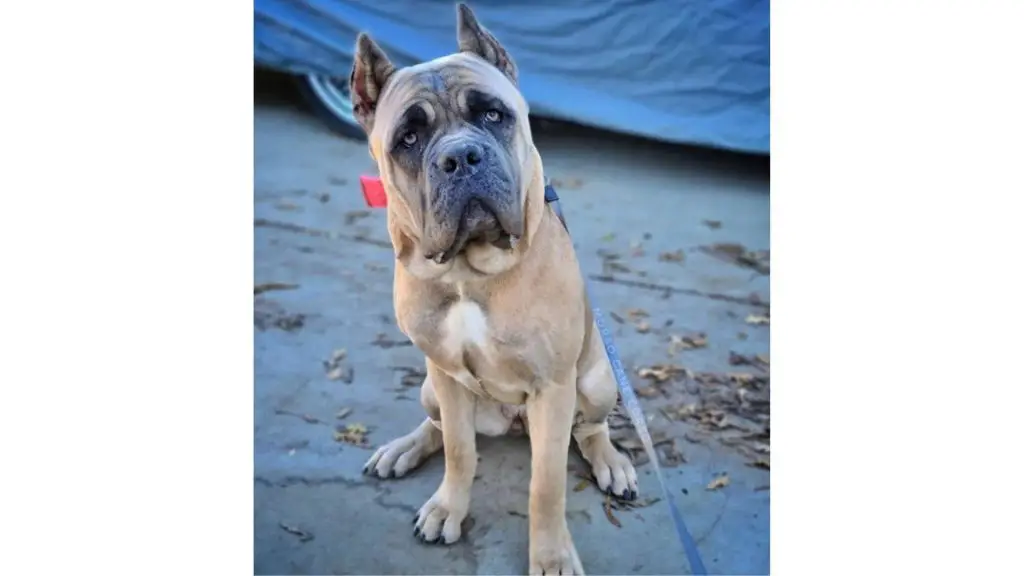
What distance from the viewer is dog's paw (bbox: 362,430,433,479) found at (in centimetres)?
236

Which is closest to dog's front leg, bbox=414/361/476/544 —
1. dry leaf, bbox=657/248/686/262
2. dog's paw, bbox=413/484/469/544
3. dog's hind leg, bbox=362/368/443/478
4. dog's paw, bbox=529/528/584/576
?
dog's paw, bbox=413/484/469/544

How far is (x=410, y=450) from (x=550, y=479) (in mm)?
474

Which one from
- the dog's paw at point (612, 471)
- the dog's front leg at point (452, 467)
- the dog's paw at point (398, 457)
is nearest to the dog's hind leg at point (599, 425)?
the dog's paw at point (612, 471)

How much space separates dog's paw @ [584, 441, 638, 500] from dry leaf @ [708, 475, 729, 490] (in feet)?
0.67

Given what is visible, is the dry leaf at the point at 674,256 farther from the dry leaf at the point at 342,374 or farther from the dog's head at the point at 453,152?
the dry leaf at the point at 342,374

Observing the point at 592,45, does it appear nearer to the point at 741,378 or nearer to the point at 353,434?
the point at 741,378

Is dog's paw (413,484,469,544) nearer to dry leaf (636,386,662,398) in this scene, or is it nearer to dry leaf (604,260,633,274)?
dry leaf (636,386,662,398)

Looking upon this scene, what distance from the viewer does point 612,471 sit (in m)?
2.33

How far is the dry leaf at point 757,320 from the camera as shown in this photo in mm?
2389

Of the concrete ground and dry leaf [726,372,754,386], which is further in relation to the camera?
dry leaf [726,372,754,386]
